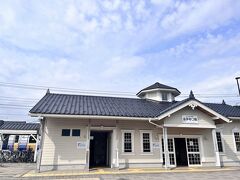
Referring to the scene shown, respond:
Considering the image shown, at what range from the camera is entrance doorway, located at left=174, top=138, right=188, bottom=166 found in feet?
49.6

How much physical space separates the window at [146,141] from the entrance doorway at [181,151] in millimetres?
2267

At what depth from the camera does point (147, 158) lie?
13820mm

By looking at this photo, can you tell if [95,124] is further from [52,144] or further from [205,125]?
[205,125]

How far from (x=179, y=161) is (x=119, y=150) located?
4.98 meters

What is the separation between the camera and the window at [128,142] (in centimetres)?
1377

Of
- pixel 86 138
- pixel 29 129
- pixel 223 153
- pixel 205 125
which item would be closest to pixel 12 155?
pixel 29 129

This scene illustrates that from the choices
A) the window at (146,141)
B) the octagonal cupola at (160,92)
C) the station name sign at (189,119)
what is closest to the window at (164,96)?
the octagonal cupola at (160,92)

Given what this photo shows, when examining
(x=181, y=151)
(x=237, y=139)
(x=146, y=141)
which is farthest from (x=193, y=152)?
(x=237, y=139)

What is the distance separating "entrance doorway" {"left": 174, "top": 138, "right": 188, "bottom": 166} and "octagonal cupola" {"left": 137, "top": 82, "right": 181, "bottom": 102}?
5025mm

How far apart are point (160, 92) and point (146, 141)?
6.52m

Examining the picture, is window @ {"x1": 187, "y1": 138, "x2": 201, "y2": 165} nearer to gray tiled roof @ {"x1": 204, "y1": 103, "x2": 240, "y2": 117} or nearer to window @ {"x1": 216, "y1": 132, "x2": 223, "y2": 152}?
window @ {"x1": 216, "y1": 132, "x2": 223, "y2": 152}

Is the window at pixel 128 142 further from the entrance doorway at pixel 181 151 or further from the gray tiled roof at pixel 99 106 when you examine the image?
the entrance doorway at pixel 181 151

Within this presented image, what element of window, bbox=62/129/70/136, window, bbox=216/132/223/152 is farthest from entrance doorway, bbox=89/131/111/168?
window, bbox=216/132/223/152

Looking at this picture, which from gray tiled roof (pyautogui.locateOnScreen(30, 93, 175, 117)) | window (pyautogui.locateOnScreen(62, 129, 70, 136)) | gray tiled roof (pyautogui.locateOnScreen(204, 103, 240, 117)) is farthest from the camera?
gray tiled roof (pyautogui.locateOnScreen(204, 103, 240, 117))
